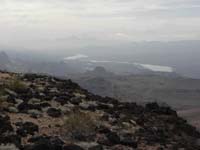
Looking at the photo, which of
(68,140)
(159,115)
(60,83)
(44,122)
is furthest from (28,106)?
(60,83)

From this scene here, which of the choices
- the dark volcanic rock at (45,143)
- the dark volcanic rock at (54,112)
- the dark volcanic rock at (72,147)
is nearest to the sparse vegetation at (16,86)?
the dark volcanic rock at (54,112)

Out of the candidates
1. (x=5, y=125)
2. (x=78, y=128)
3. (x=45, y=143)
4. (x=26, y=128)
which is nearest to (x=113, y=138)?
(x=78, y=128)

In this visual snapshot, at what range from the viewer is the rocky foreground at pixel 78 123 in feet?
61.8

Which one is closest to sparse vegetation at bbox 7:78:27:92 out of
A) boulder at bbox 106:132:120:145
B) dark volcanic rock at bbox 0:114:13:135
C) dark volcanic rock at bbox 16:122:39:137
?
dark volcanic rock at bbox 0:114:13:135

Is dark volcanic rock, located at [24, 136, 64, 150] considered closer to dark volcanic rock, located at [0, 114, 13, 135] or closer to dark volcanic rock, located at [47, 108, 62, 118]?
dark volcanic rock, located at [0, 114, 13, 135]

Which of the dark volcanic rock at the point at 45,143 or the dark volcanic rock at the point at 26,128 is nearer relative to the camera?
the dark volcanic rock at the point at 45,143

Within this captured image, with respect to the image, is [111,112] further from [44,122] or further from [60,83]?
[60,83]

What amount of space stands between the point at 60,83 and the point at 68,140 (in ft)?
42.9

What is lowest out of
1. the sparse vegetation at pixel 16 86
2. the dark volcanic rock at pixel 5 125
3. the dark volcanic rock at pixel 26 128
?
the dark volcanic rock at pixel 26 128

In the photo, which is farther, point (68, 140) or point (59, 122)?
point (59, 122)

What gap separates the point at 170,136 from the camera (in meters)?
22.2

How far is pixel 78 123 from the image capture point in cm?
1970

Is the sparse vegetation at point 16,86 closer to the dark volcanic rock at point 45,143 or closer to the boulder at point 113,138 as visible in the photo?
the boulder at point 113,138

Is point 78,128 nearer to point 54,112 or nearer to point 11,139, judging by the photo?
point 11,139
